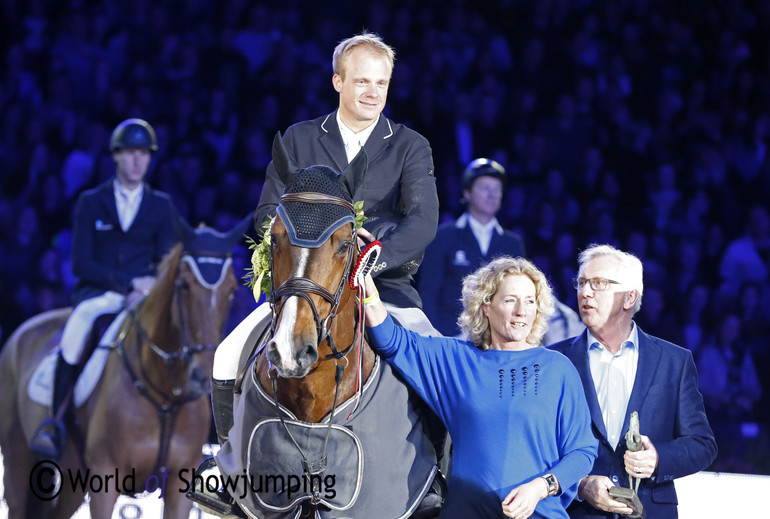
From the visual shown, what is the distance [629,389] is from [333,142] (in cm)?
139

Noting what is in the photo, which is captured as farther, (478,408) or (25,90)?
(25,90)

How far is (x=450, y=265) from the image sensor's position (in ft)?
22.9

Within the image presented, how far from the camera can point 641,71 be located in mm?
10336

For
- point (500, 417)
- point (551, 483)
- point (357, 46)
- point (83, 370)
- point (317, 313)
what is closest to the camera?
point (317, 313)

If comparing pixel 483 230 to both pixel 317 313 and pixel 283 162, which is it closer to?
pixel 283 162

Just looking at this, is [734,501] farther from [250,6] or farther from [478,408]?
[250,6]

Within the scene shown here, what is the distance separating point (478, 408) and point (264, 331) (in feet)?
2.56

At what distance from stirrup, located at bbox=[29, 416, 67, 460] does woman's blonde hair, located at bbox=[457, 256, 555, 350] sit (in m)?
3.75

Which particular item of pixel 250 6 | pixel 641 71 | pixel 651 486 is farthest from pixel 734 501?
pixel 250 6

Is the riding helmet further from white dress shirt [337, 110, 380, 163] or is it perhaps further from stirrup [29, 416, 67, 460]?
white dress shirt [337, 110, 380, 163]

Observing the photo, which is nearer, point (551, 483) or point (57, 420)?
point (551, 483)

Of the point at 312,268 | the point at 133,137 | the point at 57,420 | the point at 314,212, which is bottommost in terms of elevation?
the point at 57,420

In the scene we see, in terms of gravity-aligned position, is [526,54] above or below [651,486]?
above
